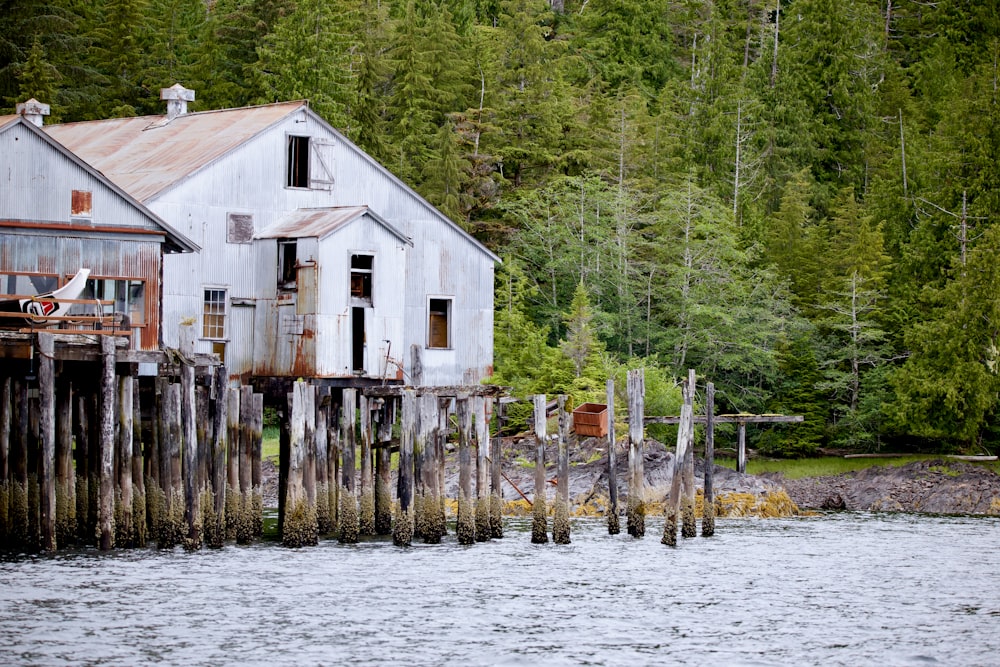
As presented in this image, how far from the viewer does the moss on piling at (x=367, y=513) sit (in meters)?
36.9

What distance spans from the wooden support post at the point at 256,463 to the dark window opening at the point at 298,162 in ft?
31.4

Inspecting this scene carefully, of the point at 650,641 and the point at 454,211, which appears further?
the point at 454,211

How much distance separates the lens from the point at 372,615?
27344 millimetres

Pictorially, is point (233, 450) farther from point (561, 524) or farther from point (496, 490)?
point (561, 524)

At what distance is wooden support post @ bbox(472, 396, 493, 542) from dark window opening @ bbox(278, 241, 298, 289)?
664cm

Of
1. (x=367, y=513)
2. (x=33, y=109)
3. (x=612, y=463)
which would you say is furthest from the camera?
(x=33, y=109)

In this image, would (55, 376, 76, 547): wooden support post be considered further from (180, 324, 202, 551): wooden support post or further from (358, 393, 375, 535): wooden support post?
(358, 393, 375, 535): wooden support post

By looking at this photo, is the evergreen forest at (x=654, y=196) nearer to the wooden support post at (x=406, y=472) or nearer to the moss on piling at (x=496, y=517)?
the moss on piling at (x=496, y=517)

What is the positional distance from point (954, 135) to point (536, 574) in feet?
130

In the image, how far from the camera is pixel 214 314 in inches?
1567

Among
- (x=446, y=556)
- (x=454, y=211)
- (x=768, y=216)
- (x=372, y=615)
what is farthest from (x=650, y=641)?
(x=768, y=216)

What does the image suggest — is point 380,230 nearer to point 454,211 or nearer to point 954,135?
point 454,211

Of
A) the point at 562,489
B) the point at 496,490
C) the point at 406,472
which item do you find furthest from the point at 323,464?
the point at 562,489

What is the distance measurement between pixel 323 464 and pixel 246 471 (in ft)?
7.41
